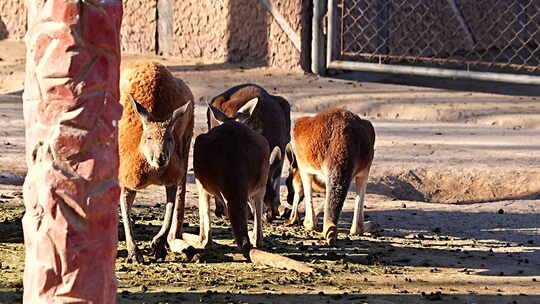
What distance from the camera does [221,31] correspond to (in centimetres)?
1238

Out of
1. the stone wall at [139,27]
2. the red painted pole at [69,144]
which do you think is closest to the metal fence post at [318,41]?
the stone wall at [139,27]

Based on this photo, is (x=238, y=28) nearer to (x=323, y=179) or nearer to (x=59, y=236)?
(x=323, y=179)

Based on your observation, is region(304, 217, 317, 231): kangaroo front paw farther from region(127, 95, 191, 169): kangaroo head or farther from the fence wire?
the fence wire

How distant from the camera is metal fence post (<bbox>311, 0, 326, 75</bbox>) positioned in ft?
39.6

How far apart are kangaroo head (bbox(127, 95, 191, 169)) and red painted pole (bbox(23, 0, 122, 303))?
240 centimetres

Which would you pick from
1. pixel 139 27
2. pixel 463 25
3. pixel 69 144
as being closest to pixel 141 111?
pixel 69 144

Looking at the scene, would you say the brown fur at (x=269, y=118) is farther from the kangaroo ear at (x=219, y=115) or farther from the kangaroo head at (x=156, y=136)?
the kangaroo head at (x=156, y=136)

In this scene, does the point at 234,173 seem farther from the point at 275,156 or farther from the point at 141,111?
the point at 275,156

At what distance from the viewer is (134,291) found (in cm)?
→ 547

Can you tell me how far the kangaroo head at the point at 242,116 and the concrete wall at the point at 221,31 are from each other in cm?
459

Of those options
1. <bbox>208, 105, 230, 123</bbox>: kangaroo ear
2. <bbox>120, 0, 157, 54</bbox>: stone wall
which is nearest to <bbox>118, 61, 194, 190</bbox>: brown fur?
<bbox>208, 105, 230, 123</bbox>: kangaroo ear

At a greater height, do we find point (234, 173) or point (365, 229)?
point (234, 173)

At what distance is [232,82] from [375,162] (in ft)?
10.0

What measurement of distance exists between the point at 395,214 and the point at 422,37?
6.12 m
